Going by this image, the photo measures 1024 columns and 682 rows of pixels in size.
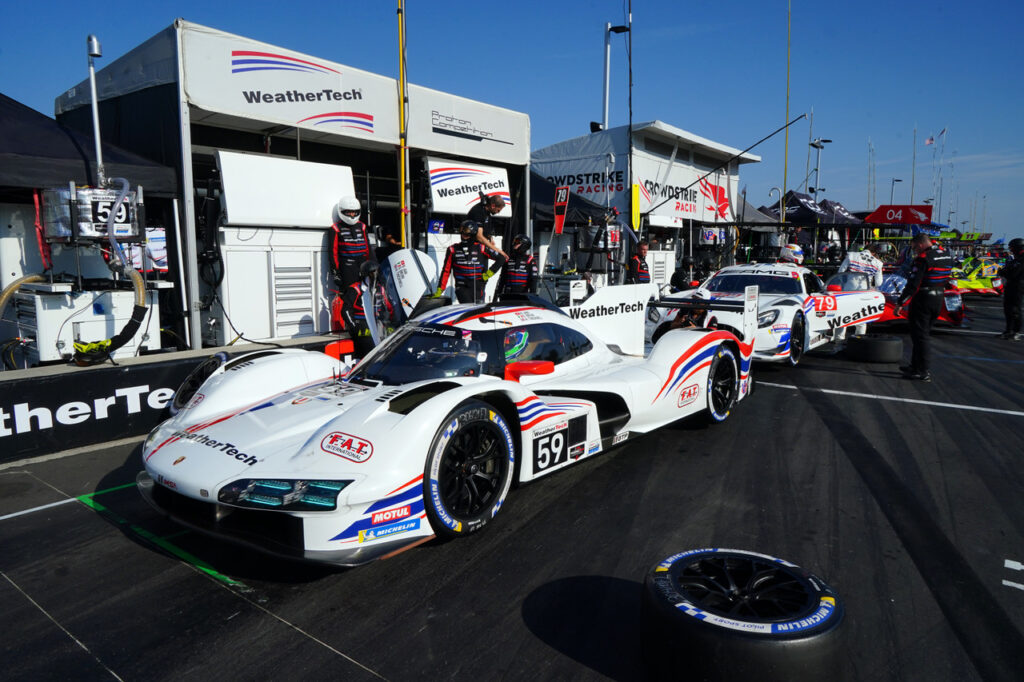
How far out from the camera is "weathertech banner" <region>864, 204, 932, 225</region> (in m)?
19.2

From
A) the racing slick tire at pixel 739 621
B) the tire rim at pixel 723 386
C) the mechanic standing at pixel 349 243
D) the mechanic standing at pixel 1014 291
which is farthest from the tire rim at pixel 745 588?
the mechanic standing at pixel 1014 291

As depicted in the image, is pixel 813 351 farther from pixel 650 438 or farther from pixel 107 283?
pixel 107 283

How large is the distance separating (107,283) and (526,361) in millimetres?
5081

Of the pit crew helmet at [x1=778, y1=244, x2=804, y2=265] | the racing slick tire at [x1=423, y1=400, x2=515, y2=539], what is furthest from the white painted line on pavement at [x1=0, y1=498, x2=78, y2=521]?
the pit crew helmet at [x1=778, y1=244, x2=804, y2=265]

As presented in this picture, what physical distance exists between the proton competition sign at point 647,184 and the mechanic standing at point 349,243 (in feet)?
36.6

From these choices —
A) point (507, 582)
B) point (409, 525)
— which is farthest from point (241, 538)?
point (507, 582)

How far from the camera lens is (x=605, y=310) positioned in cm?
583

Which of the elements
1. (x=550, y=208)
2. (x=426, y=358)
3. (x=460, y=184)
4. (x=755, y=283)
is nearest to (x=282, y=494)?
(x=426, y=358)

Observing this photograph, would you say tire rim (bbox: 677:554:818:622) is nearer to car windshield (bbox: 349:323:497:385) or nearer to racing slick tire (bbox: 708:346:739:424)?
car windshield (bbox: 349:323:497:385)

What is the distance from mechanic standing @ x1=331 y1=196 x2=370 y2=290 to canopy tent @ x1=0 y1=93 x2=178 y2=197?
1.92 meters

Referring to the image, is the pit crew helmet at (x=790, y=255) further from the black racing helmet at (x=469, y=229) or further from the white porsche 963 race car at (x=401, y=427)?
the white porsche 963 race car at (x=401, y=427)

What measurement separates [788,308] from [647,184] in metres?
12.1

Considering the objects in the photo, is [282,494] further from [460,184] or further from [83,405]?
[460,184]

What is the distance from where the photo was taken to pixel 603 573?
3.14 metres
